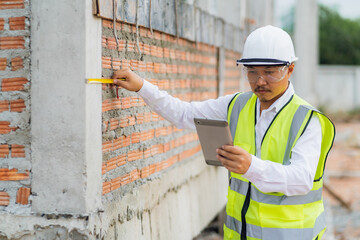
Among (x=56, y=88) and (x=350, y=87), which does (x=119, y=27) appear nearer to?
(x=56, y=88)

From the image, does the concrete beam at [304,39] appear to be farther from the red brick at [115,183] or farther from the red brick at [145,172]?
the red brick at [115,183]

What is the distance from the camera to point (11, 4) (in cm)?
314

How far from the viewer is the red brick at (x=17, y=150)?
3191mm

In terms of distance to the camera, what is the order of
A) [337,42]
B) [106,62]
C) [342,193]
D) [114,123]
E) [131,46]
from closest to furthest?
[106,62]
[114,123]
[131,46]
[342,193]
[337,42]

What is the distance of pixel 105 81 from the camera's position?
3.31 m

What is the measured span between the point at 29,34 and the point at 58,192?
0.88 meters

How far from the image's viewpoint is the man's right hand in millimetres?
3480

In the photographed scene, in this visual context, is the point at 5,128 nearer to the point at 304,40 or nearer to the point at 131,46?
the point at 131,46

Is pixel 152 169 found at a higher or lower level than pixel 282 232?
higher

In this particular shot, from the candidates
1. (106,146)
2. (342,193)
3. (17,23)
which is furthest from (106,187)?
(342,193)

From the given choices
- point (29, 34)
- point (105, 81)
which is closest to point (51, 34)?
point (29, 34)

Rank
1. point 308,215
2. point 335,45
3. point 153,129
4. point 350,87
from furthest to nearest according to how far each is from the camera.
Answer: point 335,45, point 350,87, point 153,129, point 308,215

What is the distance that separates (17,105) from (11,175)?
0.40 m

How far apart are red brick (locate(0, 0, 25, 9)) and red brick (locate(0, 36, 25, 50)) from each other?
170 millimetres
